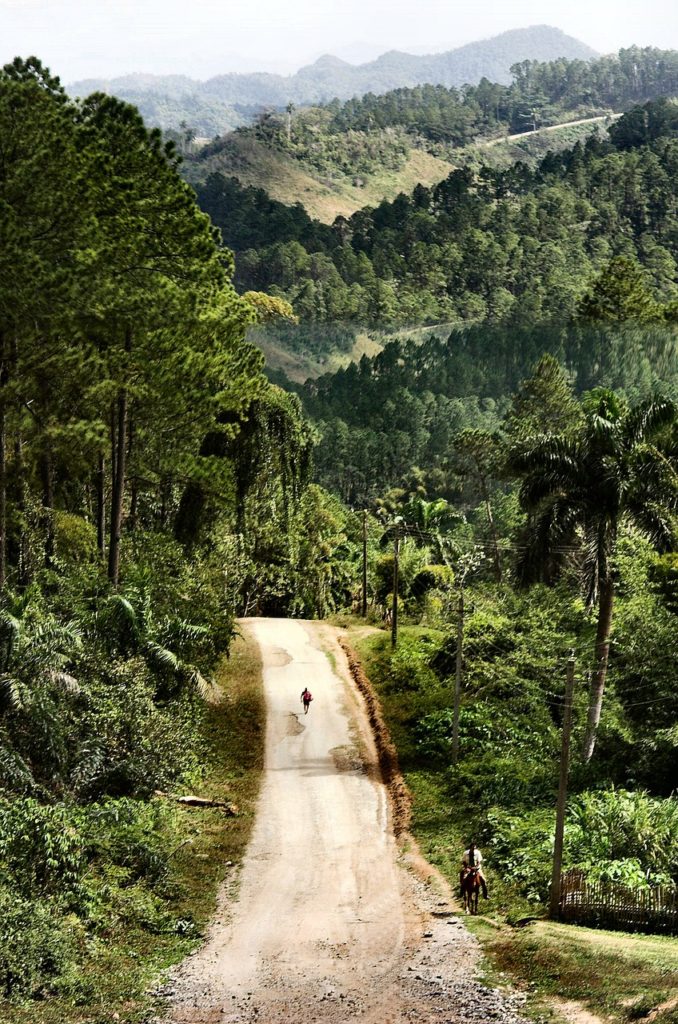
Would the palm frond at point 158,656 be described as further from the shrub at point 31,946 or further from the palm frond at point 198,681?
the shrub at point 31,946

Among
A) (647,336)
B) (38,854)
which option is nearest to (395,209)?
(647,336)

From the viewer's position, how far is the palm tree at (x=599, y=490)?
28188mm

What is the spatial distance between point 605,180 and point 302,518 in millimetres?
95683

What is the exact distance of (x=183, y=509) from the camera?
39938 millimetres

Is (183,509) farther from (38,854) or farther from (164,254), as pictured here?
(38,854)

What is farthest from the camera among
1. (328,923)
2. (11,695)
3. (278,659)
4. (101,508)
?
(278,659)

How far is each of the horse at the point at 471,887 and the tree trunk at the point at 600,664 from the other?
8.62 meters

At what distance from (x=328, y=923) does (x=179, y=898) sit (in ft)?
9.07

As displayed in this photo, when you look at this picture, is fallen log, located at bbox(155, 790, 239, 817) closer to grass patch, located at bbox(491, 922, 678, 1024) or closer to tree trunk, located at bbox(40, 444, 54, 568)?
tree trunk, located at bbox(40, 444, 54, 568)

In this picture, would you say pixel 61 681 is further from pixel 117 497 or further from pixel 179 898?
pixel 117 497

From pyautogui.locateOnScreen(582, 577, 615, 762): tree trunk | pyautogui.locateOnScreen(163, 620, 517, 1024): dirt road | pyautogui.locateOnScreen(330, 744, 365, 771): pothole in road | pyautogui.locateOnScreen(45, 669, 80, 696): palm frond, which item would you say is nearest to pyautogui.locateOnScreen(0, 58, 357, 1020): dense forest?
pyautogui.locateOnScreen(45, 669, 80, 696): palm frond

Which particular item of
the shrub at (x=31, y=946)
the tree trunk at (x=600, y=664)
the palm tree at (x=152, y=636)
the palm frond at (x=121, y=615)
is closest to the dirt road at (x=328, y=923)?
the shrub at (x=31, y=946)

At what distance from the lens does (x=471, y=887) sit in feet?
68.5

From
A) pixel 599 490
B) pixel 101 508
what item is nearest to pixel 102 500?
pixel 101 508
